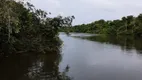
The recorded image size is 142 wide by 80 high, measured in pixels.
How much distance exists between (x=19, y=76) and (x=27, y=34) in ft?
43.0

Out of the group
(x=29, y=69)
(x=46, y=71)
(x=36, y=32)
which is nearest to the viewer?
(x=46, y=71)

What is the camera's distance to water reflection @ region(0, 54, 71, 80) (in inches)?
633

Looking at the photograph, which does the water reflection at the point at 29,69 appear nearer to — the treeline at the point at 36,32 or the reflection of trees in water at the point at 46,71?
the reflection of trees in water at the point at 46,71

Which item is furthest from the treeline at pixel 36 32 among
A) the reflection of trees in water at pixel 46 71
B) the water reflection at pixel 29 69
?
the reflection of trees in water at pixel 46 71

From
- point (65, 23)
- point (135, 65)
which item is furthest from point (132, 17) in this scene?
point (135, 65)

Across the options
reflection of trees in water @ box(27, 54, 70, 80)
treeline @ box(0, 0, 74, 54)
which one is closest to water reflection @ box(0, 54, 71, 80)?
reflection of trees in water @ box(27, 54, 70, 80)

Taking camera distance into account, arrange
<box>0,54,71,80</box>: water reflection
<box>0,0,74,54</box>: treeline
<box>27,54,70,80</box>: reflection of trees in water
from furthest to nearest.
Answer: <box>0,0,74,54</box>: treeline < <box>0,54,71,80</box>: water reflection < <box>27,54,70,80</box>: reflection of trees in water

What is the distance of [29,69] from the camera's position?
18.6 metres

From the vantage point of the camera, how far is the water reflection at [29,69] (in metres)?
16.1

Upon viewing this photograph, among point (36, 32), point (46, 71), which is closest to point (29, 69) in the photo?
point (46, 71)

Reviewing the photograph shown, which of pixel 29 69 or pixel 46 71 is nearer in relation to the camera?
pixel 46 71

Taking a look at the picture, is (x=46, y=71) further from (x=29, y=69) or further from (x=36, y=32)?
(x=36, y=32)

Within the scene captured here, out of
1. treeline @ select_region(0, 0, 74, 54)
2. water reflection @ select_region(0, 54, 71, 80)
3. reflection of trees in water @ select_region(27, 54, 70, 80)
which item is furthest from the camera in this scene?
treeline @ select_region(0, 0, 74, 54)

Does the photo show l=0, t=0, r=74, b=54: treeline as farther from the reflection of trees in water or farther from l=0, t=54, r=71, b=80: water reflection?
the reflection of trees in water
